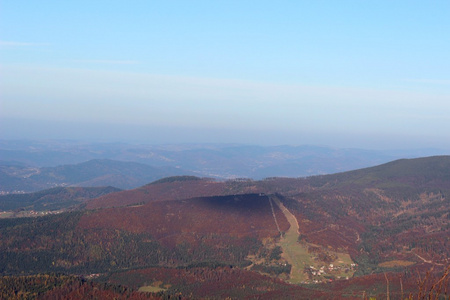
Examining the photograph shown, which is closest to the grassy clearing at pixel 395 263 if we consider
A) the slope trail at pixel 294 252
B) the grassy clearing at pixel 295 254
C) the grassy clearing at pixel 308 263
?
the grassy clearing at pixel 308 263

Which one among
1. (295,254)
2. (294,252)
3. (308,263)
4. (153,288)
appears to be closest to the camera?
(153,288)

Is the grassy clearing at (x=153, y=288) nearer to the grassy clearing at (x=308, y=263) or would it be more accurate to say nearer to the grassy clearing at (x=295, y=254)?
the grassy clearing at (x=308, y=263)

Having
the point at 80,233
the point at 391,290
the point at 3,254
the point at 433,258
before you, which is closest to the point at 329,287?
the point at 391,290

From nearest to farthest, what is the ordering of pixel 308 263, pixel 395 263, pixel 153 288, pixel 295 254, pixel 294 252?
pixel 153 288 < pixel 395 263 < pixel 308 263 < pixel 295 254 < pixel 294 252

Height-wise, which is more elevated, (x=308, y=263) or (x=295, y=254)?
(x=295, y=254)

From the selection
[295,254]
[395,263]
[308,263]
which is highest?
[395,263]

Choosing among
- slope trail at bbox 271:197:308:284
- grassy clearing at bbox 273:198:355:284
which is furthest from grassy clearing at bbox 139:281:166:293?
slope trail at bbox 271:197:308:284

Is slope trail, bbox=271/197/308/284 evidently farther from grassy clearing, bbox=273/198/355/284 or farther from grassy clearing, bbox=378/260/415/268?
grassy clearing, bbox=378/260/415/268

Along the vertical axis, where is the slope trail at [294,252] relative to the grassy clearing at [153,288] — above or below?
above

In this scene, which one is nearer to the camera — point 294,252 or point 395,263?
point 395,263

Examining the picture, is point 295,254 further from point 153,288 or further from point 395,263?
point 153,288

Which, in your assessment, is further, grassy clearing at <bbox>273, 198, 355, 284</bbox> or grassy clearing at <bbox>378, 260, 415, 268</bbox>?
grassy clearing at <bbox>378, 260, 415, 268</bbox>

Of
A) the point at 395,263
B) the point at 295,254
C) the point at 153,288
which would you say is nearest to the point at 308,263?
the point at 295,254
